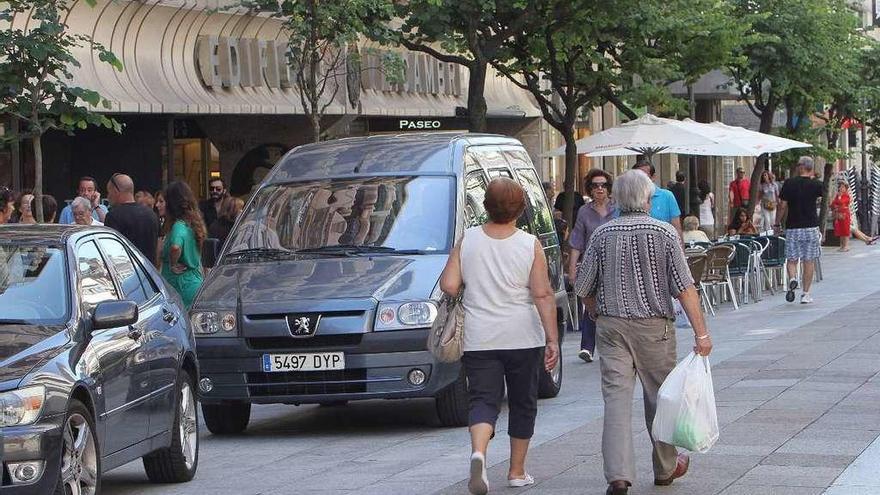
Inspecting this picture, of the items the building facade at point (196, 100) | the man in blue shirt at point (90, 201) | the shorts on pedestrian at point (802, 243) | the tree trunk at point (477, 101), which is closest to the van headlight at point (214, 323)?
the man in blue shirt at point (90, 201)

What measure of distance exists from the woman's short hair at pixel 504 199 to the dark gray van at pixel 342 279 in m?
2.72

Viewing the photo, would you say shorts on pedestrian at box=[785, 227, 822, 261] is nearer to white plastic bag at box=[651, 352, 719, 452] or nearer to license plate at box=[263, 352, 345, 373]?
license plate at box=[263, 352, 345, 373]

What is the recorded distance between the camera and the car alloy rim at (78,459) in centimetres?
801

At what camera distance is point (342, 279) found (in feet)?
39.3

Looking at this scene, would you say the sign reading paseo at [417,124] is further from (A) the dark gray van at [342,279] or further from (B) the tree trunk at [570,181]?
(A) the dark gray van at [342,279]

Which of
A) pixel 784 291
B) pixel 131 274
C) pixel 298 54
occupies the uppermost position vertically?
pixel 298 54

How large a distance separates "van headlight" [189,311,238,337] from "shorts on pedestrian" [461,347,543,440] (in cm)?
323

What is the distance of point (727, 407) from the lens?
1247 centimetres

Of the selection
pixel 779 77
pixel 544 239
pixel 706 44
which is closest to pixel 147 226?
pixel 544 239

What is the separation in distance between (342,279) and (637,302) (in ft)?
11.6

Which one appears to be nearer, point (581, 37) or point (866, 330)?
point (866, 330)

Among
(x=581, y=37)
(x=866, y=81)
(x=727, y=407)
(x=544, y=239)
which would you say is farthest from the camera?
(x=866, y=81)

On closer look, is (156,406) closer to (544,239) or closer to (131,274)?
(131,274)

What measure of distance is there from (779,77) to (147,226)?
73.5 feet
